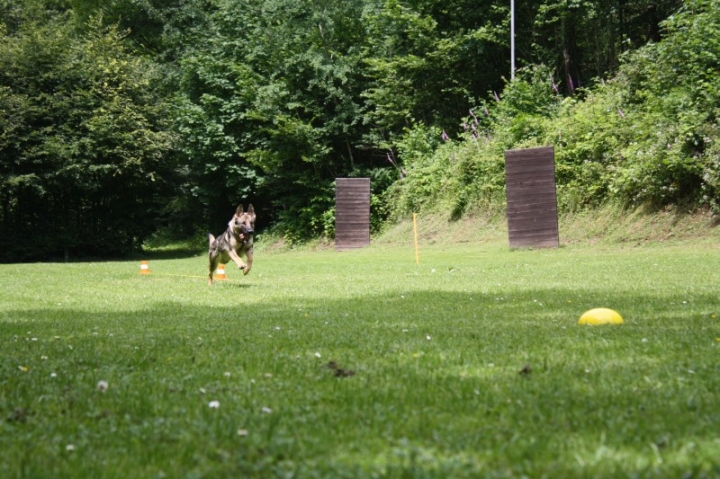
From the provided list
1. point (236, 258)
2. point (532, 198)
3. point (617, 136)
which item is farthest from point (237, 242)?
point (617, 136)

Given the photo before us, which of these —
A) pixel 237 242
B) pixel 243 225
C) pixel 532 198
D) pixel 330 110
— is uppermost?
pixel 330 110

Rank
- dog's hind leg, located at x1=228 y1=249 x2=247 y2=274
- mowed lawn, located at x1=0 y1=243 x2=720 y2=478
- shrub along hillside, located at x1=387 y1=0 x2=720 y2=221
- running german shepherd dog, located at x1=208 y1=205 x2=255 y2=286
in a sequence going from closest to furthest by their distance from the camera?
mowed lawn, located at x1=0 y1=243 x2=720 y2=478
dog's hind leg, located at x1=228 y1=249 x2=247 y2=274
running german shepherd dog, located at x1=208 y1=205 x2=255 y2=286
shrub along hillside, located at x1=387 y1=0 x2=720 y2=221

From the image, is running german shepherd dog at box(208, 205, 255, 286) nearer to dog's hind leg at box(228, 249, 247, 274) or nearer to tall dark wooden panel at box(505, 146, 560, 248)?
dog's hind leg at box(228, 249, 247, 274)

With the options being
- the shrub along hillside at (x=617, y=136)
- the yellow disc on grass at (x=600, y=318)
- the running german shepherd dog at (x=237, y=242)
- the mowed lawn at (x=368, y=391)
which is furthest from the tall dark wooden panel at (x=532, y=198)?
the yellow disc on grass at (x=600, y=318)

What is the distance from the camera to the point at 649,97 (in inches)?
930

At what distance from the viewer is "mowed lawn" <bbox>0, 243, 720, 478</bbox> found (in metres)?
2.66

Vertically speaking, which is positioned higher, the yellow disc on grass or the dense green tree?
the dense green tree

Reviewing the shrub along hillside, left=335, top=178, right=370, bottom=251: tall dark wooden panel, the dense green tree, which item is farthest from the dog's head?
the dense green tree

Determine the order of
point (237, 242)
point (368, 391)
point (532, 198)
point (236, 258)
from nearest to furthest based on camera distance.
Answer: point (368, 391)
point (236, 258)
point (237, 242)
point (532, 198)

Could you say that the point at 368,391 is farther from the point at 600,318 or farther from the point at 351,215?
the point at 351,215

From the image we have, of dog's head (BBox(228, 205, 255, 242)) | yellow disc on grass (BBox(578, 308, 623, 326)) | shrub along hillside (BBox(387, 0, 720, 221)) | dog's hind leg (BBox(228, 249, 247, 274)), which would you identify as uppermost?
shrub along hillside (BBox(387, 0, 720, 221))

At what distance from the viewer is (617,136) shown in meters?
24.2

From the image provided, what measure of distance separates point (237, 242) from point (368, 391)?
424 inches

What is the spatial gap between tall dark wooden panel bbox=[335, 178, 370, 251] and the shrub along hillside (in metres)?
1.56
